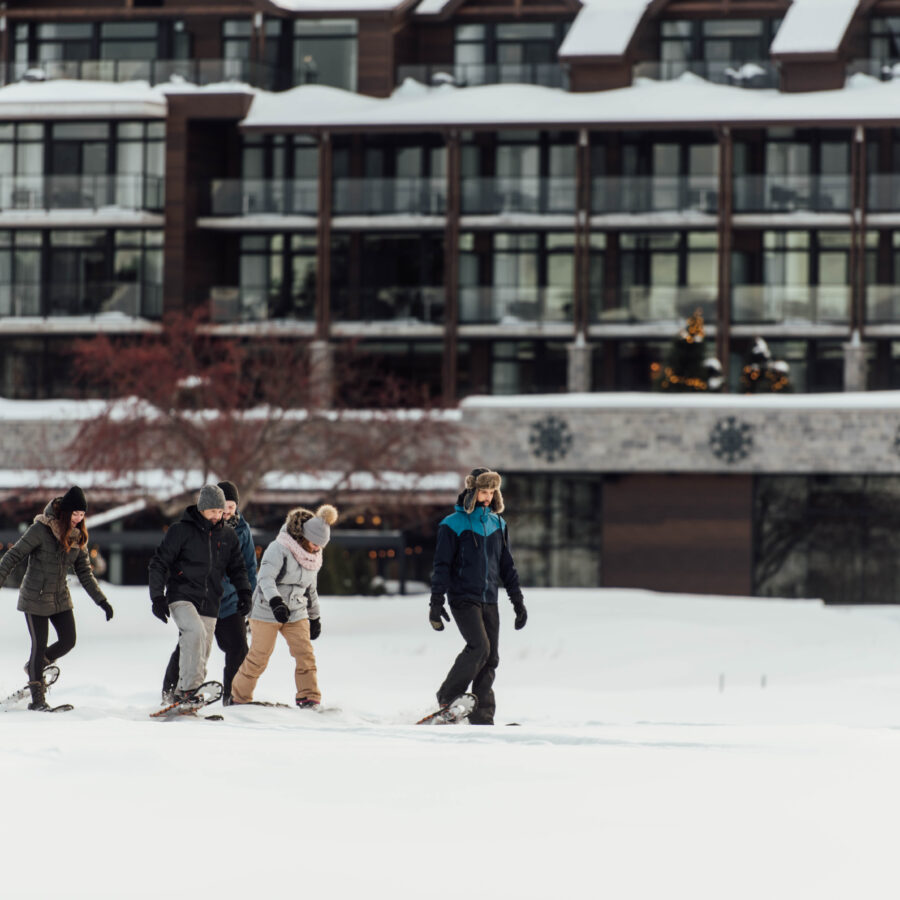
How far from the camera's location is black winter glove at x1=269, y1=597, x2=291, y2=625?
12.2m

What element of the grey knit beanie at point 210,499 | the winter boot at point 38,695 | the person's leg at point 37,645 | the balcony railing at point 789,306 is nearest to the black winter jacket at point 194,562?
the grey knit beanie at point 210,499

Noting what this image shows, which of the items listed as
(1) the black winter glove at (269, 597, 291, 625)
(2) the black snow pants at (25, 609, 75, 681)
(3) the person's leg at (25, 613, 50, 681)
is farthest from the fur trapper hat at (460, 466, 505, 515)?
(3) the person's leg at (25, 613, 50, 681)

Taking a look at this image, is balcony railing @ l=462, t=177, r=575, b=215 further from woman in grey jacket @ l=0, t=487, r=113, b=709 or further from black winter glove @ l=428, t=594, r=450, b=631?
black winter glove @ l=428, t=594, r=450, b=631

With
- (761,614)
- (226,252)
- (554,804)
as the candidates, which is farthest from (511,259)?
(554,804)

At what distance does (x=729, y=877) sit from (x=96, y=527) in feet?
89.5

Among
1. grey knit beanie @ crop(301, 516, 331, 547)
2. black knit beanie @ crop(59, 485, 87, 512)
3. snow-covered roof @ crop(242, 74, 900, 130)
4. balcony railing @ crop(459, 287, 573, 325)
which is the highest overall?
snow-covered roof @ crop(242, 74, 900, 130)

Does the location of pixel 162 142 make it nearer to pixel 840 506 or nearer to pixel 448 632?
pixel 840 506

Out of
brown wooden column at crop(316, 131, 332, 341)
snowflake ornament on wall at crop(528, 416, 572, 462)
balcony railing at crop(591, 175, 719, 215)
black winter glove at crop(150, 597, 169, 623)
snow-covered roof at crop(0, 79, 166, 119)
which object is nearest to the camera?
black winter glove at crop(150, 597, 169, 623)

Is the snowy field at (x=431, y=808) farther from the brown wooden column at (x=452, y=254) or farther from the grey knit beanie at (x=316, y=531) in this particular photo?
the brown wooden column at (x=452, y=254)

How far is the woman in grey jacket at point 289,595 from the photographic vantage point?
1227 centimetres

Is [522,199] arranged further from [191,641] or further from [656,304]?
[191,641]

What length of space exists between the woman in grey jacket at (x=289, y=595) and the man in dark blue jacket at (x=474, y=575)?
898 mm

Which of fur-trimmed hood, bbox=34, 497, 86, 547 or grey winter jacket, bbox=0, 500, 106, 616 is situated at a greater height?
fur-trimmed hood, bbox=34, 497, 86, 547

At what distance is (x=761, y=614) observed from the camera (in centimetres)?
2525
